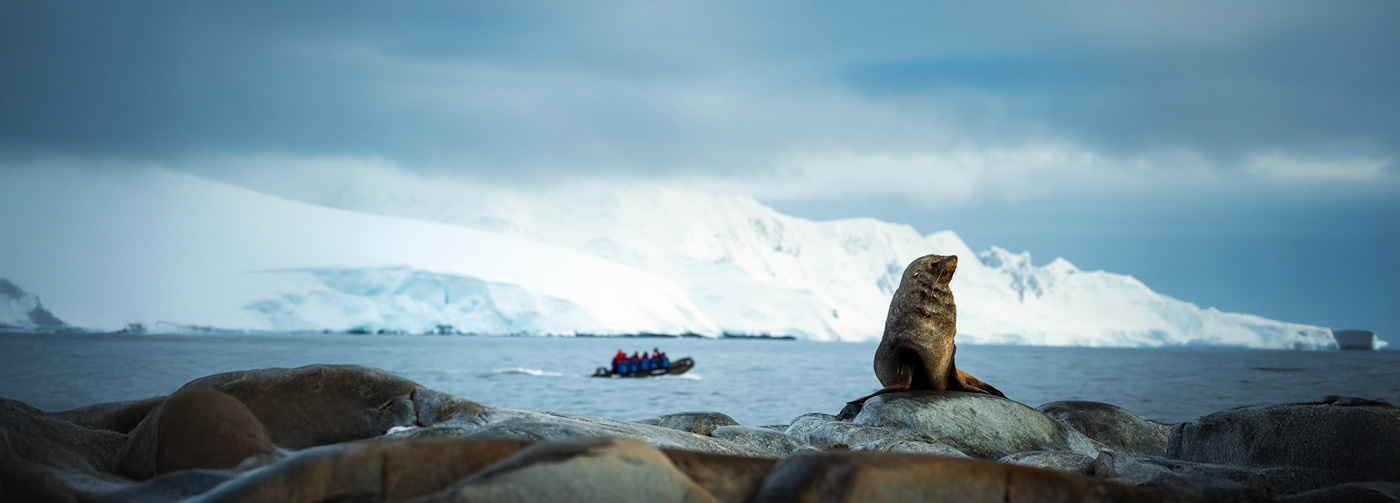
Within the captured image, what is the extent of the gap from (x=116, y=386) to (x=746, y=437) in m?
29.6

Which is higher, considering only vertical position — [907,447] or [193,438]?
[193,438]

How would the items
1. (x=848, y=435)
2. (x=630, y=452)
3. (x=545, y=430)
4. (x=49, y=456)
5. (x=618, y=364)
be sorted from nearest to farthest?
(x=630, y=452)
(x=545, y=430)
(x=49, y=456)
(x=848, y=435)
(x=618, y=364)

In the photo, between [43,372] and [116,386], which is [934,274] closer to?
[116,386]

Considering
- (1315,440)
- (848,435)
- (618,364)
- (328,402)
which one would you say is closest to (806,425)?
(848,435)

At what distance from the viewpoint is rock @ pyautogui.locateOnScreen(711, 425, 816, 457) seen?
7987 millimetres

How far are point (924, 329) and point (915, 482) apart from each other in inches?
295

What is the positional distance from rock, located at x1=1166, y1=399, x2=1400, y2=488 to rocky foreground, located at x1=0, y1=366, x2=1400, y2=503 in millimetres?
14

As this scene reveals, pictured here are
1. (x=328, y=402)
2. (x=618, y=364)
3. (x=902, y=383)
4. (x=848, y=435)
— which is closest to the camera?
(x=328, y=402)

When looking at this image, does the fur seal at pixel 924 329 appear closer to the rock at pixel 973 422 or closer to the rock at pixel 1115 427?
the rock at pixel 973 422

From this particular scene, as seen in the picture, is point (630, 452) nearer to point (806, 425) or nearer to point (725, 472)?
point (725, 472)

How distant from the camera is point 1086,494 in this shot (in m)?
3.60

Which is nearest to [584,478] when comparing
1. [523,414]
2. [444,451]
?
[444,451]

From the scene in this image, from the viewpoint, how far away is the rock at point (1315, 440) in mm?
7203

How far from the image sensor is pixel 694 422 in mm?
10117
